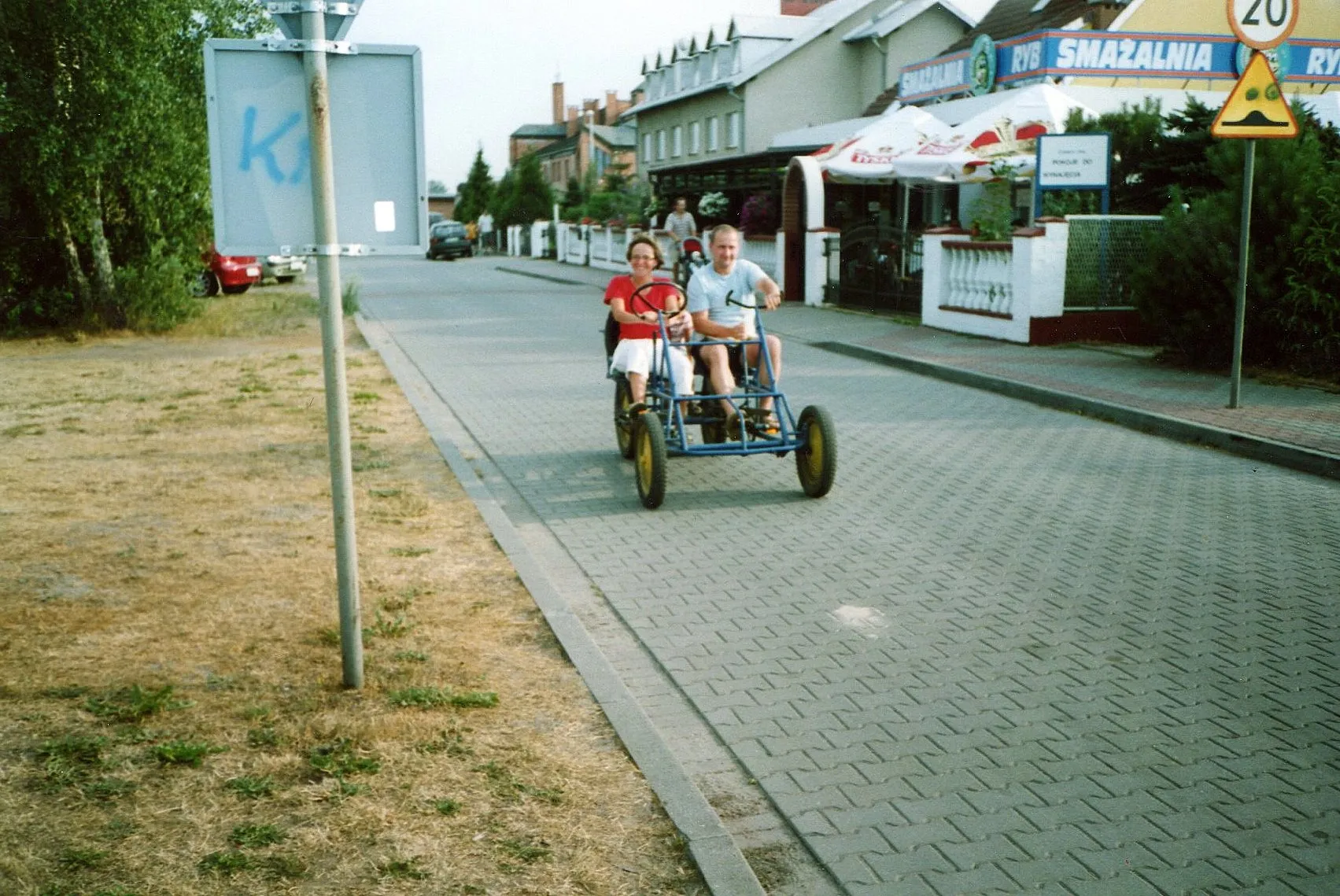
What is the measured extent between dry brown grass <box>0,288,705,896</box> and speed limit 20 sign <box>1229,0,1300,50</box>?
6968mm

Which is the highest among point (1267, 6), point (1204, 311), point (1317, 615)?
point (1267, 6)

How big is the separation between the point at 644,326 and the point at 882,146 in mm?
13638

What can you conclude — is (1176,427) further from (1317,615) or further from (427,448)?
(427,448)

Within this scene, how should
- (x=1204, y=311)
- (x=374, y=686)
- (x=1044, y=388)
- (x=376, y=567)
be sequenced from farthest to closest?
1. (x=1204, y=311)
2. (x=1044, y=388)
3. (x=376, y=567)
4. (x=374, y=686)

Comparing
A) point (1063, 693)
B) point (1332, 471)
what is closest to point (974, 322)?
point (1332, 471)

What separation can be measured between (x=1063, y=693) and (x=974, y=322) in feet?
41.3

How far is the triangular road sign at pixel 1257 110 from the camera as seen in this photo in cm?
1029

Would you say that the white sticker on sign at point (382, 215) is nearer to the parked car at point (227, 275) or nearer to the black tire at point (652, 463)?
the black tire at point (652, 463)

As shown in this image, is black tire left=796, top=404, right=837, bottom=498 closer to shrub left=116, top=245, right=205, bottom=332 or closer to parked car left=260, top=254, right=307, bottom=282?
shrub left=116, top=245, right=205, bottom=332

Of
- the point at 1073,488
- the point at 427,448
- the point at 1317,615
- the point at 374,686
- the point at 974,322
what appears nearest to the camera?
the point at 374,686

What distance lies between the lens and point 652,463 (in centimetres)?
770

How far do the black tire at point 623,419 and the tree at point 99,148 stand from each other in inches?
404

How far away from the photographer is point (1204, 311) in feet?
42.4

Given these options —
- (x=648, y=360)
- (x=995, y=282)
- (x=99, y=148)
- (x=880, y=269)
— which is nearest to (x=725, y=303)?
(x=648, y=360)
